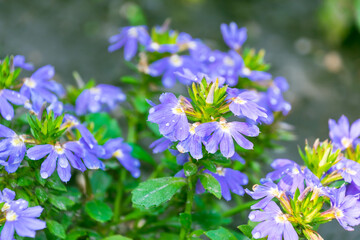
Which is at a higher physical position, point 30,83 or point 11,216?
point 30,83

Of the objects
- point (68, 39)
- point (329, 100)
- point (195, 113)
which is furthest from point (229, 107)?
point (68, 39)

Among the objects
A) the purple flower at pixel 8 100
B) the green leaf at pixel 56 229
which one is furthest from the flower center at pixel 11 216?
the purple flower at pixel 8 100

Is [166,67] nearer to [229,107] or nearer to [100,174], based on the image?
[100,174]

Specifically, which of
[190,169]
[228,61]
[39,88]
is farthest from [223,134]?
[39,88]

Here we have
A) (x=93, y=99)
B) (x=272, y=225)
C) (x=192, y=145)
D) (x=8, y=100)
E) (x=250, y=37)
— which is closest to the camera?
(x=272, y=225)

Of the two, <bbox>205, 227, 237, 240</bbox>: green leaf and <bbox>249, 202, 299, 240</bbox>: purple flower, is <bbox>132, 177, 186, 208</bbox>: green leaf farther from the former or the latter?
<bbox>249, 202, 299, 240</bbox>: purple flower

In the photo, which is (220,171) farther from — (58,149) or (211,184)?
(58,149)

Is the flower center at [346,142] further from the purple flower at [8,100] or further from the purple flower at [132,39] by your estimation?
the purple flower at [8,100]

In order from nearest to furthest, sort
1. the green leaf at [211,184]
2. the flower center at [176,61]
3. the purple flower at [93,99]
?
the green leaf at [211,184], the purple flower at [93,99], the flower center at [176,61]
